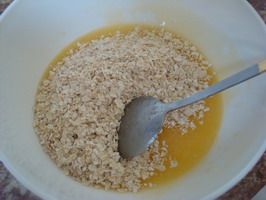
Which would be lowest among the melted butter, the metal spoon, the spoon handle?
the melted butter

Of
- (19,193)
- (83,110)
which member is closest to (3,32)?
(83,110)

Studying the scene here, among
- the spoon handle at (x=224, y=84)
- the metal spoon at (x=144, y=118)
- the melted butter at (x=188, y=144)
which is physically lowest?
the melted butter at (x=188, y=144)

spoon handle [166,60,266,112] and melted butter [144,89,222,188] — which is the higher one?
spoon handle [166,60,266,112]

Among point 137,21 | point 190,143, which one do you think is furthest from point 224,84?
point 137,21

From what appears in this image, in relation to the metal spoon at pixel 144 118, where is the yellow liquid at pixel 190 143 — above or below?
below

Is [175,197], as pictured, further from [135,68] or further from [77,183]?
[135,68]
